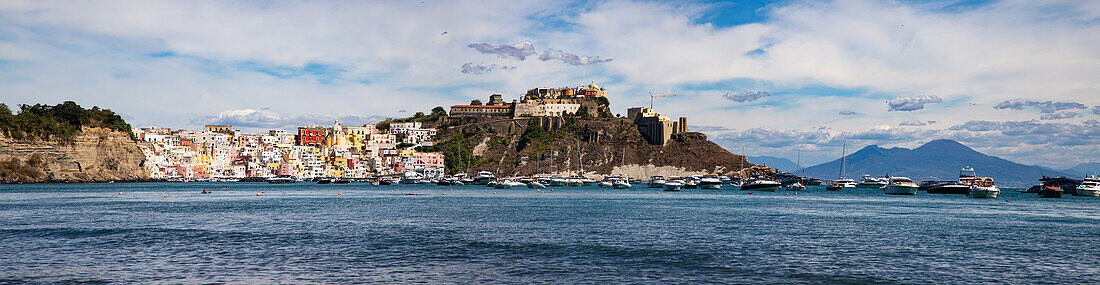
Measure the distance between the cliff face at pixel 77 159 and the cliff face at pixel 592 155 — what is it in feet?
247

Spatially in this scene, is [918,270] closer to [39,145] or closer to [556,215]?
[556,215]

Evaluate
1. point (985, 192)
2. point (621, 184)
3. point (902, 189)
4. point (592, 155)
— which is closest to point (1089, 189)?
point (902, 189)

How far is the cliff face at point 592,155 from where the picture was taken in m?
189

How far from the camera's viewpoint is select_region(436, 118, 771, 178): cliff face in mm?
189250

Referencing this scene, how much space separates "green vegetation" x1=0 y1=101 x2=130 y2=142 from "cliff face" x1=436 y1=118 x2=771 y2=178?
8062 cm

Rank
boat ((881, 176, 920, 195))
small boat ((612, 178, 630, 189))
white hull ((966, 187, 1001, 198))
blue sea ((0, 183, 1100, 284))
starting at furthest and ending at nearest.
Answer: small boat ((612, 178, 630, 189)), boat ((881, 176, 920, 195)), white hull ((966, 187, 1001, 198)), blue sea ((0, 183, 1100, 284))

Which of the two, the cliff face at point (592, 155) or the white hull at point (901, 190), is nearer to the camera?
the white hull at point (901, 190)

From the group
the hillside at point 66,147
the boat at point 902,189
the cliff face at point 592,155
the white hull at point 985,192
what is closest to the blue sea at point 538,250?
the white hull at point 985,192

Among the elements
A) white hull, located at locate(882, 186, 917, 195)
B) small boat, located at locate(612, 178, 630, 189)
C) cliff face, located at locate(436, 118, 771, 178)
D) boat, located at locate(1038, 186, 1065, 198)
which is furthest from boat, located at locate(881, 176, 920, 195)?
cliff face, located at locate(436, 118, 771, 178)

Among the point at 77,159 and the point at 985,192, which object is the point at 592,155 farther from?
the point at 77,159

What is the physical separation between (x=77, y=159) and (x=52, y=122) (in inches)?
333

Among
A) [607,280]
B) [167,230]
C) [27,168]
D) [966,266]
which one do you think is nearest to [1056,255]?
[966,266]

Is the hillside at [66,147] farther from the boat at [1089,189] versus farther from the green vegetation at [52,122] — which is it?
the boat at [1089,189]

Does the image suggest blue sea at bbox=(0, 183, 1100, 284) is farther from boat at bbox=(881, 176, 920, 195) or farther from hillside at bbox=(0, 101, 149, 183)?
hillside at bbox=(0, 101, 149, 183)
